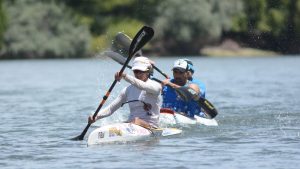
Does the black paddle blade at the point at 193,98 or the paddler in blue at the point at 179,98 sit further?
the paddler in blue at the point at 179,98

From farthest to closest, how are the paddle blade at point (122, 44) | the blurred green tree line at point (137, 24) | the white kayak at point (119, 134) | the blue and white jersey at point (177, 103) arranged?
the blurred green tree line at point (137, 24)
the paddle blade at point (122, 44)
the blue and white jersey at point (177, 103)
the white kayak at point (119, 134)

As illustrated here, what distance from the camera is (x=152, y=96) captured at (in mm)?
16656

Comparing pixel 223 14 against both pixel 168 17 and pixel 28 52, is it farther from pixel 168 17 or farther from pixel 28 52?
pixel 28 52

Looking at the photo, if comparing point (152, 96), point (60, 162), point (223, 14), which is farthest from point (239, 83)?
point (223, 14)

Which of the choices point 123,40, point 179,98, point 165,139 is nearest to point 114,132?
point 165,139

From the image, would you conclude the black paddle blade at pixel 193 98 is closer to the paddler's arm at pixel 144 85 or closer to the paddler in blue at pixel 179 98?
the paddler in blue at pixel 179 98

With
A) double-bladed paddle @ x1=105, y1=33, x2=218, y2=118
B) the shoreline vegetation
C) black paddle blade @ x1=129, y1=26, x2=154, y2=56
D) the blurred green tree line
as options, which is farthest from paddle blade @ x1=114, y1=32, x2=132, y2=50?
the shoreline vegetation

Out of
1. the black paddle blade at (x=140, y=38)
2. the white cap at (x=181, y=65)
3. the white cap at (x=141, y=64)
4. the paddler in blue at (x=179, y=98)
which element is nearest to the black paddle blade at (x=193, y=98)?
the paddler in blue at (x=179, y=98)

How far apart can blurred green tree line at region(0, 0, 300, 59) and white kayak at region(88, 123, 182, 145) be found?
48.4 metres

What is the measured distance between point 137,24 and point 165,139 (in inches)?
2182

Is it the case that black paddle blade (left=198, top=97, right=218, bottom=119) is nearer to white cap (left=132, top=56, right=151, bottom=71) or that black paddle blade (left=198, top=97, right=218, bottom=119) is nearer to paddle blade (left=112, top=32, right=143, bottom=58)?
paddle blade (left=112, top=32, right=143, bottom=58)

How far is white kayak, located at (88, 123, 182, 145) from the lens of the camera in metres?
16.2

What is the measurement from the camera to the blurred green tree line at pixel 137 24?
67.4 m

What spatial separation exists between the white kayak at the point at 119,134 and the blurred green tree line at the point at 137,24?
4841 cm
